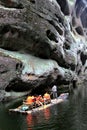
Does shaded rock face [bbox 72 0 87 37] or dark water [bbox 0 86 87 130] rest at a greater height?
shaded rock face [bbox 72 0 87 37]

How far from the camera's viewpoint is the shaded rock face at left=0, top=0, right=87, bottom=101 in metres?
48.1

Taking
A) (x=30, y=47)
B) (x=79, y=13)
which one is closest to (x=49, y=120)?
(x=30, y=47)

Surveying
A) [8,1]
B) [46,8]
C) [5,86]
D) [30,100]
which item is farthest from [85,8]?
[30,100]

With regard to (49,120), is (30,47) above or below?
above

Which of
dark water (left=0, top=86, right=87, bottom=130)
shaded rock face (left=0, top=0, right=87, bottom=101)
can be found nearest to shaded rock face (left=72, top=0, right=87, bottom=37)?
shaded rock face (left=0, top=0, right=87, bottom=101)

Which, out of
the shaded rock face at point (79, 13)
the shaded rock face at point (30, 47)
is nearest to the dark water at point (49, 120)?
the shaded rock face at point (30, 47)

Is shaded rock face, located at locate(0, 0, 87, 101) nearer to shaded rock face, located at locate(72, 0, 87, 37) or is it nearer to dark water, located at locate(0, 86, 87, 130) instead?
dark water, located at locate(0, 86, 87, 130)

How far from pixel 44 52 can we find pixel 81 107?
23259 millimetres

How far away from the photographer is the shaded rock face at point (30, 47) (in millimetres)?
48106

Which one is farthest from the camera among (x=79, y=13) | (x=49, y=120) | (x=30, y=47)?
(x=79, y=13)

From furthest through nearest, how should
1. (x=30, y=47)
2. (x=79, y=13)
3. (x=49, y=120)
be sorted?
1. (x=79, y=13)
2. (x=30, y=47)
3. (x=49, y=120)

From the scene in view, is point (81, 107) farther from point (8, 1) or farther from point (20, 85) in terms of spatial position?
point (8, 1)

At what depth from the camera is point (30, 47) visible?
5509 cm

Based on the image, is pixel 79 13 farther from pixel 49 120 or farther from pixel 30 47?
pixel 49 120
